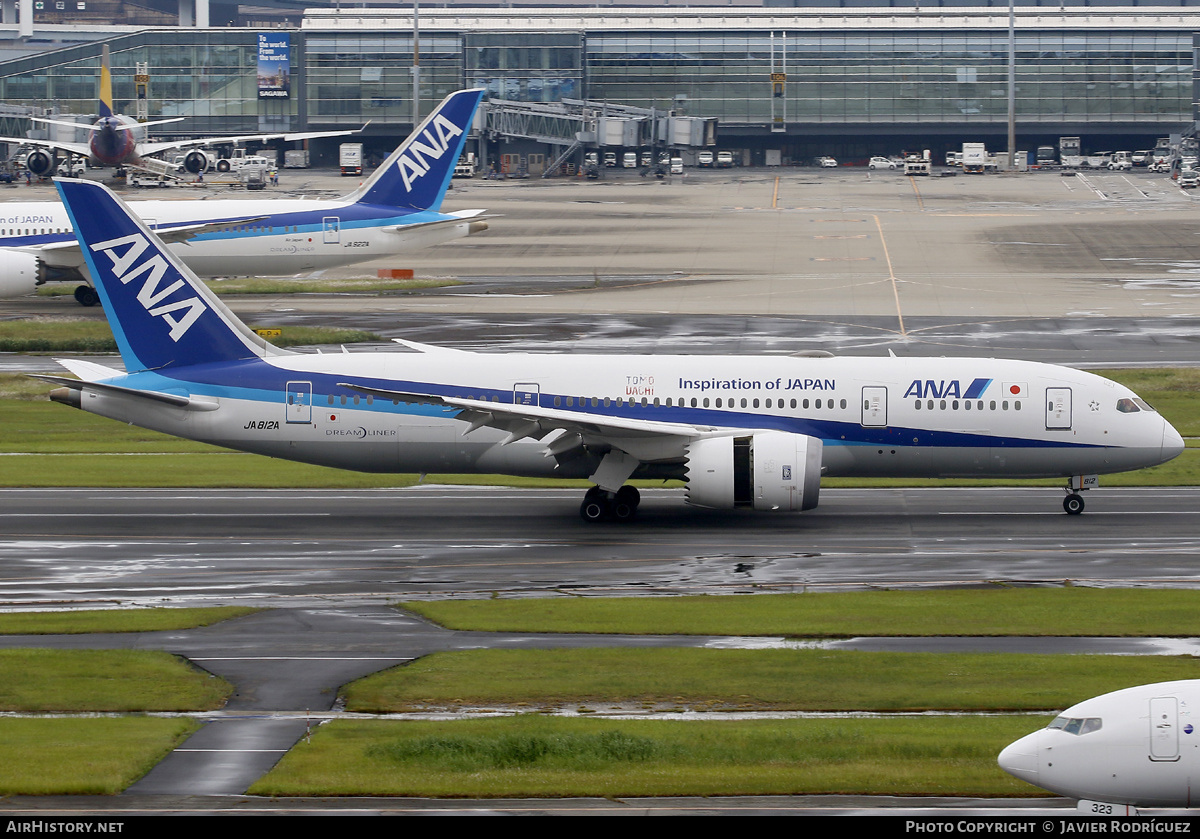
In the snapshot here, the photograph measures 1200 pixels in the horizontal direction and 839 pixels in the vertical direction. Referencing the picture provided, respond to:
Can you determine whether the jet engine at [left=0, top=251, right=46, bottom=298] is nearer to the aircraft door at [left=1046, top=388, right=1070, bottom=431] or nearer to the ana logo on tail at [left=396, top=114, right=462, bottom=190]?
the ana logo on tail at [left=396, top=114, right=462, bottom=190]

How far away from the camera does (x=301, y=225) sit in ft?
283

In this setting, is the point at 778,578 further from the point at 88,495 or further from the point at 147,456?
the point at 147,456

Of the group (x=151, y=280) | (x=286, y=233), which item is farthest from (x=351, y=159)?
(x=151, y=280)

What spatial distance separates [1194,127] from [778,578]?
582 feet

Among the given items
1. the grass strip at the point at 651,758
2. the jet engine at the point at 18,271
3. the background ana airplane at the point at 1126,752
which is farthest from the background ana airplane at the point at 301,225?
the background ana airplane at the point at 1126,752

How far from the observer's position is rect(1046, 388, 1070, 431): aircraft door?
136 ft

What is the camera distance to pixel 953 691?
2588 centimetres

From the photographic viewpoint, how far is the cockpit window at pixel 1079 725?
55.0 feet

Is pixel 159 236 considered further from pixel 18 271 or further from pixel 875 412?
pixel 875 412

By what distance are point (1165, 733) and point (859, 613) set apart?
49.7ft

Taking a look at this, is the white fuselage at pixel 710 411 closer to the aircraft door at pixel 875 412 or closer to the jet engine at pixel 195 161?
the aircraft door at pixel 875 412

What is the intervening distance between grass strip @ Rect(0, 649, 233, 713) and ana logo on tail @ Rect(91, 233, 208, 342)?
51.0 feet

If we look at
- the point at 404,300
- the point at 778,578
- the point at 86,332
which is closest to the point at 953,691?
the point at 778,578

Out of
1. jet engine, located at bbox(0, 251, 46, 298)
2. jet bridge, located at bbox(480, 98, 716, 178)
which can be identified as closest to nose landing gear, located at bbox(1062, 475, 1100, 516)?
jet engine, located at bbox(0, 251, 46, 298)
